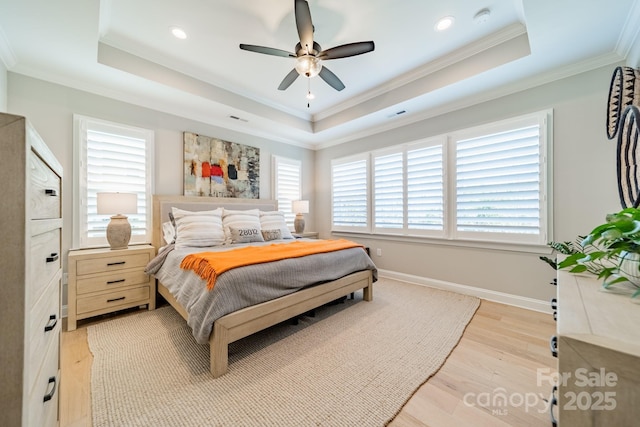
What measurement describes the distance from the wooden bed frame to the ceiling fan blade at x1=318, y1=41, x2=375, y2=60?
213 centimetres

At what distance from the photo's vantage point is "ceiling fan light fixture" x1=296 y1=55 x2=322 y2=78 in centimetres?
208

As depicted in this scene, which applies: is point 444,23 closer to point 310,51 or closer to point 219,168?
point 310,51


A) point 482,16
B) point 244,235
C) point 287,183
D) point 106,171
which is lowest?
point 244,235

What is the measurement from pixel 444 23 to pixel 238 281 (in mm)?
2942

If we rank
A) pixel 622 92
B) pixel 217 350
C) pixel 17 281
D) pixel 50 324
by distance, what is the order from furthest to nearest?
pixel 622 92
pixel 217 350
pixel 50 324
pixel 17 281

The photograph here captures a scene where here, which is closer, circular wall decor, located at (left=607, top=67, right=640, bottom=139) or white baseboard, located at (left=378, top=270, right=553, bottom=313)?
circular wall decor, located at (left=607, top=67, right=640, bottom=139)

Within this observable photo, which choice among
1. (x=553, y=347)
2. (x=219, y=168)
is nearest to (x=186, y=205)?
(x=219, y=168)

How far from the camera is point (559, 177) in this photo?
8.23 feet

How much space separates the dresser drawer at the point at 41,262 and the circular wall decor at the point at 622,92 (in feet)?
10.9

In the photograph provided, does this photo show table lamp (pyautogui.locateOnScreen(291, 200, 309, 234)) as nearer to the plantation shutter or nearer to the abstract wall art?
the abstract wall art

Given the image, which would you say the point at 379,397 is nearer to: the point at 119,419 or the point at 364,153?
the point at 119,419

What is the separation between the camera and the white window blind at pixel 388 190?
3.79 m

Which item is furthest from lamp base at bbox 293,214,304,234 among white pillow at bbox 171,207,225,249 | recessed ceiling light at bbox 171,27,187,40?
recessed ceiling light at bbox 171,27,187,40

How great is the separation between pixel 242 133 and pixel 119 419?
12.2 feet
